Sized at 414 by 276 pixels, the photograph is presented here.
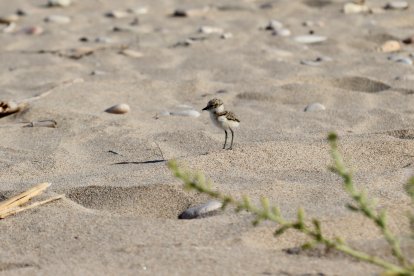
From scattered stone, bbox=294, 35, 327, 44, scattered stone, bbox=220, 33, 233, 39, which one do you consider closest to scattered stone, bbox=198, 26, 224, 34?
scattered stone, bbox=220, 33, 233, 39

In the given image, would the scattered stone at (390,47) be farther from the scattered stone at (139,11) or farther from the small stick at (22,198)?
the small stick at (22,198)

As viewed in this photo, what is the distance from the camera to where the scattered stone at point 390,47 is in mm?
7176

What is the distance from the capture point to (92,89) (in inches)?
239

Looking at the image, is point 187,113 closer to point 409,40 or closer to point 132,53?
point 132,53

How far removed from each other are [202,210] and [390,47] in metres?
4.22

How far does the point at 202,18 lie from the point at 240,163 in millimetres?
4717

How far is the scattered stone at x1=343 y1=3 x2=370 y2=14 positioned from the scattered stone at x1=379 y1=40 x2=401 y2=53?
58.9 inches

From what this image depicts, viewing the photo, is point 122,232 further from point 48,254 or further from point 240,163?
point 240,163

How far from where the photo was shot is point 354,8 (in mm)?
8742

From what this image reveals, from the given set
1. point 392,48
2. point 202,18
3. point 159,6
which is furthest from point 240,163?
point 159,6

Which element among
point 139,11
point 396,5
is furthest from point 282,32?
point 139,11

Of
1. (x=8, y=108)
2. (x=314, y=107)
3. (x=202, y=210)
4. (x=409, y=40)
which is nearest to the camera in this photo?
(x=202, y=210)

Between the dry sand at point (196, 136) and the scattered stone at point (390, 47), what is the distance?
8 cm

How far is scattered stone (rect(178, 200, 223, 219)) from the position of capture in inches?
134
